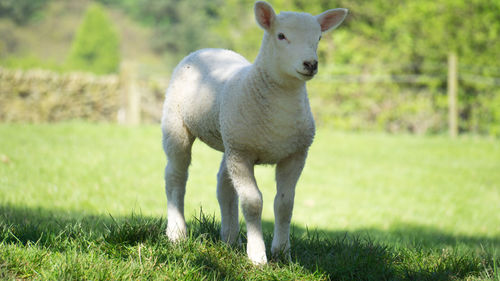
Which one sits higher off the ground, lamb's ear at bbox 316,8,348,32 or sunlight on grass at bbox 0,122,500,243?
lamb's ear at bbox 316,8,348,32

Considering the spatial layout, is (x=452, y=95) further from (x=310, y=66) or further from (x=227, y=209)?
(x=310, y=66)

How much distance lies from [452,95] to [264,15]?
1023cm

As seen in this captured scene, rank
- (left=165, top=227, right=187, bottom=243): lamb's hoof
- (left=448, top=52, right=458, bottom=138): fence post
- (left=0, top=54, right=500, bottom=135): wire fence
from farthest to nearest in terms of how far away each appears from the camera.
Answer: (left=0, top=54, right=500, bottom=135): wire fence < (left=448, top=52, right=458, bottom=138): fence post < (left=165, top=227, right=187, bottom=243): lamb's hoof

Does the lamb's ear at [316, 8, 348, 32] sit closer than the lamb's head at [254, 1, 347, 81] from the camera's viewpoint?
No

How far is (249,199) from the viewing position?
2.81 metres

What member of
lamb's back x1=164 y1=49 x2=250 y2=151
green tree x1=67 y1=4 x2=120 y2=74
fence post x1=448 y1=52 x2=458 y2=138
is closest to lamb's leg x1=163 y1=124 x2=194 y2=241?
lamb's back x1=164 y1=49 x2=250 y2=151

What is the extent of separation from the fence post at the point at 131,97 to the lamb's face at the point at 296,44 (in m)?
10.3

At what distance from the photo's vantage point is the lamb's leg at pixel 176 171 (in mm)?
3322

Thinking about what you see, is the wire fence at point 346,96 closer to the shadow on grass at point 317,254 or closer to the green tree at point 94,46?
the shadow on grass at point 317,254

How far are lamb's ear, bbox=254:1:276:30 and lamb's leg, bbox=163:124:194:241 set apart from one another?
944 millimetres

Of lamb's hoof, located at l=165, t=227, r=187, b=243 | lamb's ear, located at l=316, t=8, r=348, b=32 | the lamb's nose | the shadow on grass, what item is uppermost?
lamb's ear, located at l=316, t=8, r=348, b=32

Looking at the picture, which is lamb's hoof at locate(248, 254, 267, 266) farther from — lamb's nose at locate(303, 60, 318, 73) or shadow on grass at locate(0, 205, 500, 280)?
lamb's nose at locate(303, 60, 318, 73)

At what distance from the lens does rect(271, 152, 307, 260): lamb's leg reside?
9.43 ft

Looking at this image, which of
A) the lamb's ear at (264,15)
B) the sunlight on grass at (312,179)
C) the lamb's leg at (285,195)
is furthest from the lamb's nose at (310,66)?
the sunlight on grass at (312,179)
